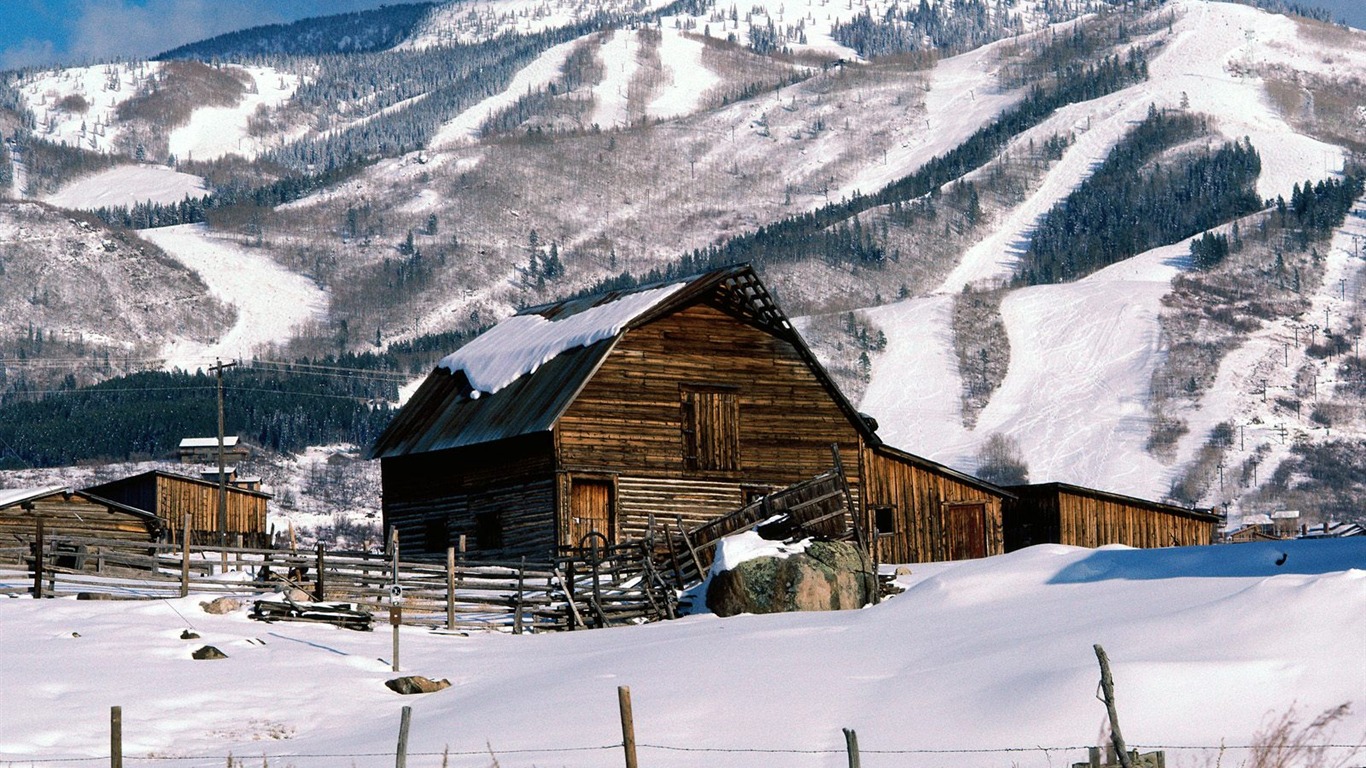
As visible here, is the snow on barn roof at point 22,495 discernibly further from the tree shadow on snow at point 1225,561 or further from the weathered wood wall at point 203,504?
the tree shadow on snow at point 1225,561

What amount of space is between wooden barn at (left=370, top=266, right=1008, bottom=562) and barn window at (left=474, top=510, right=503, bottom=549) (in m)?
0.04

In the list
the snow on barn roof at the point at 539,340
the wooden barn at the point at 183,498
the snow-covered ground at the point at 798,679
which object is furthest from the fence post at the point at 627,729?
the wooden barn at the point at 183,498

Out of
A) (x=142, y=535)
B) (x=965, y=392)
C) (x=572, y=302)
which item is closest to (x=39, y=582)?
(x=572, y=302)

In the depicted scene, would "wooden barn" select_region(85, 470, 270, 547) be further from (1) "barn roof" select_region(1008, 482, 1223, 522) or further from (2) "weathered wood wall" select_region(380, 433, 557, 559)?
(1) "barn roof" select_region(1008, 482, 1223, 522)

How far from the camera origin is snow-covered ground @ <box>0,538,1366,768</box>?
22.4m

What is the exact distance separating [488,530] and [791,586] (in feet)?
46.5

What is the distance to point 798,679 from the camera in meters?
26.8

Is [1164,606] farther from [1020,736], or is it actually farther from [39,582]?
[39,582]

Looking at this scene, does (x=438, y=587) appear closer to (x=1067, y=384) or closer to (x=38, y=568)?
(x=38, y=568)

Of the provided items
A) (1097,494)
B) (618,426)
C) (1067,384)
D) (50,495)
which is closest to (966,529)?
(1097,494)

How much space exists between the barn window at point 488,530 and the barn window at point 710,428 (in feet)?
16.7

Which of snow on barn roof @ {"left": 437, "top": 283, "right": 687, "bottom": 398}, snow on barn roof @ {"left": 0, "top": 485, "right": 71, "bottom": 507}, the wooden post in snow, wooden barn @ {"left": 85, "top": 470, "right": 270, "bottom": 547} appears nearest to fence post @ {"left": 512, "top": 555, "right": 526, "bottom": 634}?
snow on barn roof @ {"left": 437, "top": 283, "right": 687, "bottom": 398}

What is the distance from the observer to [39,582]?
3831 centimetres

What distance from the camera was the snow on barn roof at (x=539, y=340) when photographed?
4912 centimetres
